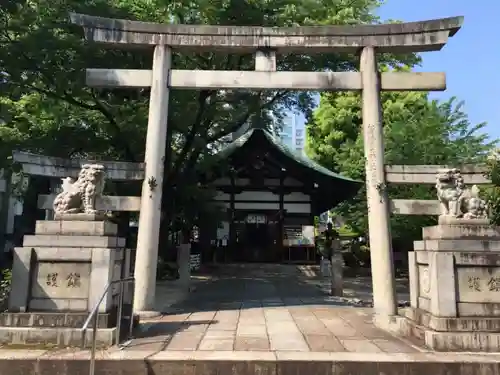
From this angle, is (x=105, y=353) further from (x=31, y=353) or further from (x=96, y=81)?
(x=96, y=81)

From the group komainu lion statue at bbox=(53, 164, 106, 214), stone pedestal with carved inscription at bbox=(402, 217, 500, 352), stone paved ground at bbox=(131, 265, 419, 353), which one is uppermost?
komainu lion statue at bbox=(53, 164, 106, 214)

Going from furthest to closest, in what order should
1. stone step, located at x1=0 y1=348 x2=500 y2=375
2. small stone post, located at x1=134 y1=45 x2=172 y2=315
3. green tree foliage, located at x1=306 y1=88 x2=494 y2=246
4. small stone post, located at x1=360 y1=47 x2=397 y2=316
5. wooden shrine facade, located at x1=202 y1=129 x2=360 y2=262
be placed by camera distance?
1. wooden shrine facade, located at x1=202 y1=129 x2=360 y2=262
2. green tree foliage, located at x1=306 y1=88 x2=494 y2=246
3. small stone post, located at x1=134 y1=45 x2=172 y2=315
4. small stone post, located at x1=360 y1=47 x2=397 y2=316
5. stone step, located at x1=0 y1=348 x2=500 y2=375

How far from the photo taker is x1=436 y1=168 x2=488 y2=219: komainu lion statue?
6469mm

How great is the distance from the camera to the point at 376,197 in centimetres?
875

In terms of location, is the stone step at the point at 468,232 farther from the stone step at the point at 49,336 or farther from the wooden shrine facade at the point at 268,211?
the wooden shrine facade at the point at 268,211

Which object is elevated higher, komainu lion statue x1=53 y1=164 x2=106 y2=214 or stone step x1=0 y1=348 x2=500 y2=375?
komainu lion statue x1=53 y1=164 x2=106 y2=214

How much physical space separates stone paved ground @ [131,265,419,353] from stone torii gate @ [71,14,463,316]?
6.77 feet

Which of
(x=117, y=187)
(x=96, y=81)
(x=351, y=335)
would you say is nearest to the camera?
(x=351, y=335)

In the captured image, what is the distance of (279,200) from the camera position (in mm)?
24172

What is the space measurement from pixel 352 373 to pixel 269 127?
47.7 ft

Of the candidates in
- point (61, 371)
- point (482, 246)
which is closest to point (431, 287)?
point (482, 246)

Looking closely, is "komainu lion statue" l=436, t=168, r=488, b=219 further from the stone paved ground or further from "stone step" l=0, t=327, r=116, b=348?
"stone step" l=0, t=327, r=116, b=348

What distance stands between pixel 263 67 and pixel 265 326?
5.38 metres

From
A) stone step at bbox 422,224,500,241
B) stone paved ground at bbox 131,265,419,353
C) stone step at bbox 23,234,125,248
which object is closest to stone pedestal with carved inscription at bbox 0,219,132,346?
stone step at bbox 23,234,125,248
